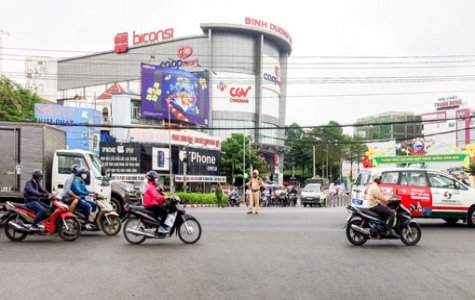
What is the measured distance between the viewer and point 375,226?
10758 mm

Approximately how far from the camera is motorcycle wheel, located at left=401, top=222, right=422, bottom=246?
35.8 ft

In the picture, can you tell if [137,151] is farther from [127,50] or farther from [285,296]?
[127,50]

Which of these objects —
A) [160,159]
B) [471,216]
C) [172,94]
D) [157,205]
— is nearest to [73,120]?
[160,159]

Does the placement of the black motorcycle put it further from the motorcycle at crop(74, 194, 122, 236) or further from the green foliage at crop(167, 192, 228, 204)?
the green foliage at crop(167, 192, 228, 204)

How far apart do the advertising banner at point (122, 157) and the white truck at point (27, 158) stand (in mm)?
30805

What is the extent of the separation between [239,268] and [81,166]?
8.78 metres

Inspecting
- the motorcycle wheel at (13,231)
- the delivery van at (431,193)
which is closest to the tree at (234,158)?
the delivery van at (431,193)

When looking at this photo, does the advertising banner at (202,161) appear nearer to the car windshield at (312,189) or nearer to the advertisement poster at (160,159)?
the advertisement poster at (160,159)

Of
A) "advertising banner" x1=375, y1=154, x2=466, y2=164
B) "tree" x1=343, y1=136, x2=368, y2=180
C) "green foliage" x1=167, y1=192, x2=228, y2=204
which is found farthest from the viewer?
"tree" x1=343, y1=136, x2=368, y2=180

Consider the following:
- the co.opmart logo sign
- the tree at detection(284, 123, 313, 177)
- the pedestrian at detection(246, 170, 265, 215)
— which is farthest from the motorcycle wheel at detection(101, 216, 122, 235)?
the tree at detection(284, 123, 313, 177)

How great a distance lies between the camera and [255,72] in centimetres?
8556

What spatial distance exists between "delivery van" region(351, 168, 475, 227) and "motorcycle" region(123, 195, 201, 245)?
603 cm

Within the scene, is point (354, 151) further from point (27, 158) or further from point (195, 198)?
point (27, 158)

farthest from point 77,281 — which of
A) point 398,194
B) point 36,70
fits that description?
point 36,70
